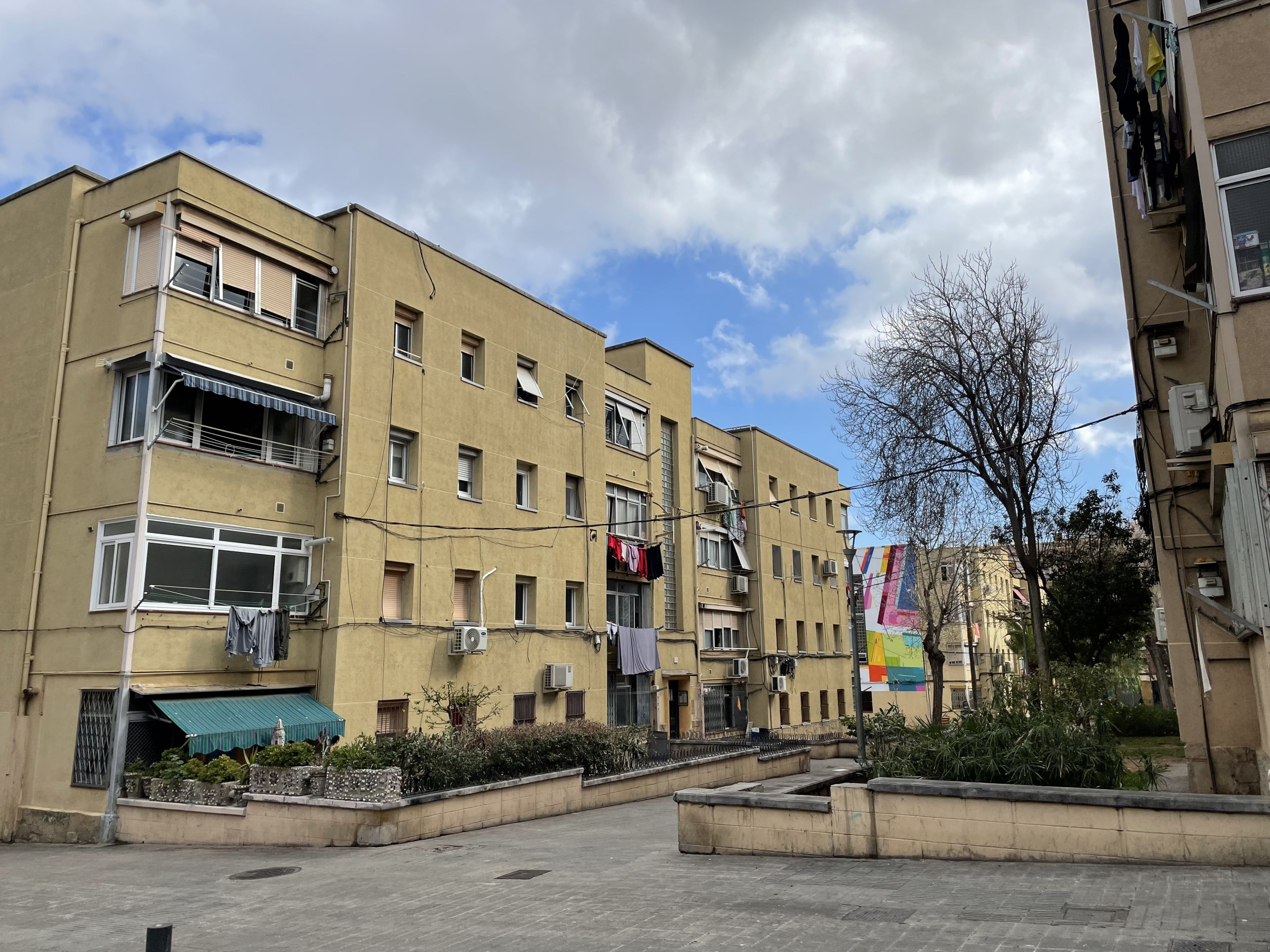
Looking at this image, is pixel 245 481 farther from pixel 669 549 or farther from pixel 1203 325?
pixel 1203 325

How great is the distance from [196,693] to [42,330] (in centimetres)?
824

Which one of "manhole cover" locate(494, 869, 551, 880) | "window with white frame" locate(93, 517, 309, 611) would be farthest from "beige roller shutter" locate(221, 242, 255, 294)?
"manhole cover" locate(494, 869, 551, 880)

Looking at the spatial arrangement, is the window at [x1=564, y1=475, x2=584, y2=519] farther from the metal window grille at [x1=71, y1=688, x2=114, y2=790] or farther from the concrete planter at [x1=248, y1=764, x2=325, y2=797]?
the concrete planter at [x1=248, y1=764, x2=325, y2=797]

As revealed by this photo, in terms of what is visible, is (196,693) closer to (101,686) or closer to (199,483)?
(101,686)

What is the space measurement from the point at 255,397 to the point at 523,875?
11324mm

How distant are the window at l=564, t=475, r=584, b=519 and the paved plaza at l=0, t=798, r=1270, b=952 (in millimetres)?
14799

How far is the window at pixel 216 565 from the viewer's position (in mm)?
16656

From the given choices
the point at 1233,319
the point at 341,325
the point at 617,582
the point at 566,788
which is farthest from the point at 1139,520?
the point at 341,325

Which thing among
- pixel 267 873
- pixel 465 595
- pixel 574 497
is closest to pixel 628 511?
pixel 574 497

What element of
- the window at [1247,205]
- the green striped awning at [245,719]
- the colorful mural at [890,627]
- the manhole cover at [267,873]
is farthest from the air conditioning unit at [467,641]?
the colorful mural at [890,627]

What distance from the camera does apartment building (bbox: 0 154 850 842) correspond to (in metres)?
16.7

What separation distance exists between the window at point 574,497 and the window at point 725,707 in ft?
30.9

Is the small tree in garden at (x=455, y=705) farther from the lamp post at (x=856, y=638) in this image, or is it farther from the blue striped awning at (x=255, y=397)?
the lamp post at (x=856, y=638)

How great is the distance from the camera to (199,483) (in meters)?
17.5
